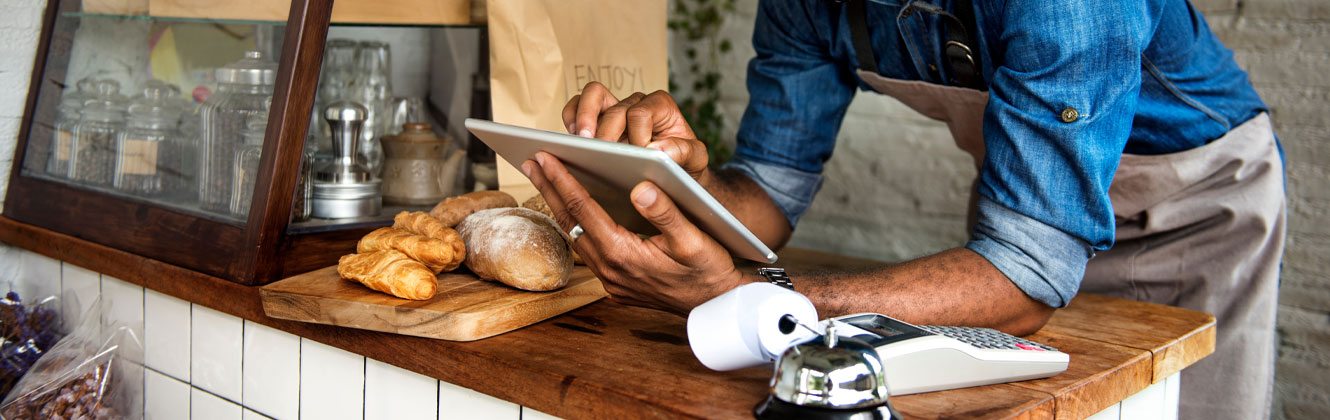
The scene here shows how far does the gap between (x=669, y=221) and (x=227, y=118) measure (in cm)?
65

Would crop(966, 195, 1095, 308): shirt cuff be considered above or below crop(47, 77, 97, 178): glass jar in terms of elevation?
below

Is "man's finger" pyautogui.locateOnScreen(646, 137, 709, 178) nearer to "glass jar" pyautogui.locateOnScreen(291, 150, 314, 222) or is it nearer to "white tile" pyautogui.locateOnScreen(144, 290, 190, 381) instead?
"glass jar" pyautogui.locateOnScreen(291, 150, 314, 222)

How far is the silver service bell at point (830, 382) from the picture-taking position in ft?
1.93

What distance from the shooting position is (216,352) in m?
1.15

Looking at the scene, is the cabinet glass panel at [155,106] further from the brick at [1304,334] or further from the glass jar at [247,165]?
the brick at [1304,334]

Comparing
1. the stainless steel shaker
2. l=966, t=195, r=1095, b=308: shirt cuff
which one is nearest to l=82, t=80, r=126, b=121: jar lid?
the stainless steel shaker

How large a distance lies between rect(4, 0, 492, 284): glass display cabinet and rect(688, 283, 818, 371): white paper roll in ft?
1.82

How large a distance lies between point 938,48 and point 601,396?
2.37 feet

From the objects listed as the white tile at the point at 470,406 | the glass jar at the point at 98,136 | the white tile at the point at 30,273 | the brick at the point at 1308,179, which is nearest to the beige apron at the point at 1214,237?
the brick at the point at 1308,179

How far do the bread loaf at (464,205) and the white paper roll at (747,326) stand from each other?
0.48 metres

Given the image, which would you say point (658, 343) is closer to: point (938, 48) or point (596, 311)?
point (596, 311)

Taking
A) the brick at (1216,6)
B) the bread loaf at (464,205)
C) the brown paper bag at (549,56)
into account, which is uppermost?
the brick at (1216,6)

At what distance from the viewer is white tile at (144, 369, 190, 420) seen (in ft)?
3.93

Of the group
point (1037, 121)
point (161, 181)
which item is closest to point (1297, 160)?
point (1037, 121)
